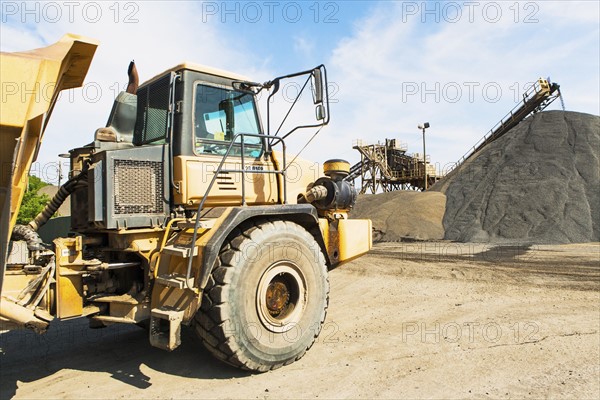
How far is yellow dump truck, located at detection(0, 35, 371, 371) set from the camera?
153 inches

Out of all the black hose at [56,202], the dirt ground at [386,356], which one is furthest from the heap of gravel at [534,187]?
the black hose at [56,202]

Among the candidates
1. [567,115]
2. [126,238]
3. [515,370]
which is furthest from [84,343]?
[567,115]

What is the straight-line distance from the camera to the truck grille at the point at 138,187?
166 inches

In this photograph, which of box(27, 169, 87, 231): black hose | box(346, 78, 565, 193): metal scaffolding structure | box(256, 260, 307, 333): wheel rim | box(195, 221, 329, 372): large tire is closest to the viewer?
box(195, 221, 329, 372): large tire

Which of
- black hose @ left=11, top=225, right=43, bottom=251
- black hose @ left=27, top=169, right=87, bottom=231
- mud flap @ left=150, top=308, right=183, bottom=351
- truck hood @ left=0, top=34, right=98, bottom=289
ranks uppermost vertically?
truck hood @ left=0, top=34, right=98, bottom=289

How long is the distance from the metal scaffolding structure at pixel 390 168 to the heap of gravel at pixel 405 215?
33.5 ft

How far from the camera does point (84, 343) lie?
5.60 metres

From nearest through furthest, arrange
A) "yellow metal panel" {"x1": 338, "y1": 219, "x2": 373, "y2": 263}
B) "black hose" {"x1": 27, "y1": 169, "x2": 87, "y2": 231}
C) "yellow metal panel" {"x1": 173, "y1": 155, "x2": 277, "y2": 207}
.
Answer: "yellow metal panel" {"x1": 173, "y1": 155, "x2": 277, "y2": 207}, "black hose" {"x1": 27, "y1": 169, "x2": 87, "y2": 231}, "yellow metal panel" {"x1": 338, "y1": 219, "x2": 373, "y2": 263}

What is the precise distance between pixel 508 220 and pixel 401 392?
17.8 meters

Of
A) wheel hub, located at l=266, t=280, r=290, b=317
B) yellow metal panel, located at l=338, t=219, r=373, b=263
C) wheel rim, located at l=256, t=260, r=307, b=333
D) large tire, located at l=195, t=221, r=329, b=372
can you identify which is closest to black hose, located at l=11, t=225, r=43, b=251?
large tire, located at l=195, t=221, r=329, b=372

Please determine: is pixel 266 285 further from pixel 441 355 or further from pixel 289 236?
pixel 441 355

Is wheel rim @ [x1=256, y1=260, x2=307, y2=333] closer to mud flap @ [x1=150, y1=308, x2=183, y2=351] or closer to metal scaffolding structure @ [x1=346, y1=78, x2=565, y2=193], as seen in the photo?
mud flap @ [x1=150, y1=308, x2=183, y2=351]

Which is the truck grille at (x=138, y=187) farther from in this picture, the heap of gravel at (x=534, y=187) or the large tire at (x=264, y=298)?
the heap of gravel at (x=534, y=187)

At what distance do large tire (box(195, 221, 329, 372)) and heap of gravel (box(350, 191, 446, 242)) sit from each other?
52.0 feet
